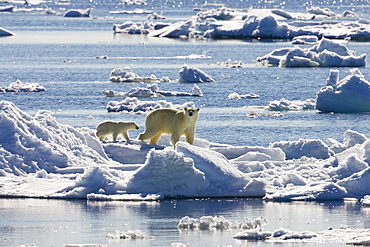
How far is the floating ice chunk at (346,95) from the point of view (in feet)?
91.1

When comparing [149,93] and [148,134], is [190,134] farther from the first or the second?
[149,93]

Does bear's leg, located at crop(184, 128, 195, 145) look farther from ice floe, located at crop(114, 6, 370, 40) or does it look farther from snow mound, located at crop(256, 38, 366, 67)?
ice floe, located at crop(114, 6, 370, 40)

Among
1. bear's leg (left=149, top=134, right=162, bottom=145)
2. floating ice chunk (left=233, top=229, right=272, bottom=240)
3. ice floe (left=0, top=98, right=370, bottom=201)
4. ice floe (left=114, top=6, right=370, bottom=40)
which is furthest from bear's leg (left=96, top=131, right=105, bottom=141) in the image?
ice floe (left=114, top=6, right=370, bottom=40)

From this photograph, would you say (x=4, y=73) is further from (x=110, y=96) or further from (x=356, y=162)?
(x=356, y=162)

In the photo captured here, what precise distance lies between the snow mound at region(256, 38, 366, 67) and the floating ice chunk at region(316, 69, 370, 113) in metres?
13.0

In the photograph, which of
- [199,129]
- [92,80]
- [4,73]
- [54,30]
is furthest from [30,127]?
[54,30]

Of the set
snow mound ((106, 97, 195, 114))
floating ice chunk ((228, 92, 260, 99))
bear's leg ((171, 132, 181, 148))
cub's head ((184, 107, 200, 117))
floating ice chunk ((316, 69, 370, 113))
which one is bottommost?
floating ice chunk ((228, 92, 260, 99))

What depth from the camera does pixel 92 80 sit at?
39.4 metres

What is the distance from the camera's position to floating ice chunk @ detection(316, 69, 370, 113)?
27.8 metres

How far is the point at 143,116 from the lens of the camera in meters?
27.5

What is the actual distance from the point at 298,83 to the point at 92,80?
8.25 meters

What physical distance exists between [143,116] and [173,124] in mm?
11045

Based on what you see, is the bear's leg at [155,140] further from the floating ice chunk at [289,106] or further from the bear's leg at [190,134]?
the floating ice chunk at [289,106]

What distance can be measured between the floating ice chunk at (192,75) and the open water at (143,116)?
427mm
